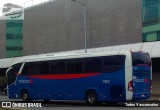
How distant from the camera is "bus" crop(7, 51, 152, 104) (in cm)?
2328

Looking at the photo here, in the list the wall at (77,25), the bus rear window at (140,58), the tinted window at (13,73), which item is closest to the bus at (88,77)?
the bus rear window at (140,58)

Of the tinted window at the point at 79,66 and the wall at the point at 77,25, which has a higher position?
the wall at the point at 77,25

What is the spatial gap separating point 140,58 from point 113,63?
1.62 m

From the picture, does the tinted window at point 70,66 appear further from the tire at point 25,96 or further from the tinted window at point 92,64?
the tire at point 25,96

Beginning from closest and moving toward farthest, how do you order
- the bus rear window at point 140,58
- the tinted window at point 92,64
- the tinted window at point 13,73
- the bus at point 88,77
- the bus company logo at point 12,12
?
the bus at point 88,77 < the bus rear window at point 140,58 < the tinted window at point 92,64 < the tinted window at point 13,73 < the bus company logo at point 12,12

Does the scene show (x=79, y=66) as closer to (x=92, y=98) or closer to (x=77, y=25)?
(x=92, y=98)

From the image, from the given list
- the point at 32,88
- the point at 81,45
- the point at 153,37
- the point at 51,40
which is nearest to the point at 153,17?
the point at 153,37

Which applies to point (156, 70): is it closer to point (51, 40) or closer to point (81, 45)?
point (81, 45)

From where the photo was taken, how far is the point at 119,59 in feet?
76.7

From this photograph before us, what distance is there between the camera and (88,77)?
24.9m

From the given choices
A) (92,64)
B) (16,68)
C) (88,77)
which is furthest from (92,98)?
(16,68)

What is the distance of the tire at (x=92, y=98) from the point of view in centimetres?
2461

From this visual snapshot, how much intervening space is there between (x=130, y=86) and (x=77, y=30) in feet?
89.5

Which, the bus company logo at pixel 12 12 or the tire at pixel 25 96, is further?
the bus company logo at pixel 12 12
